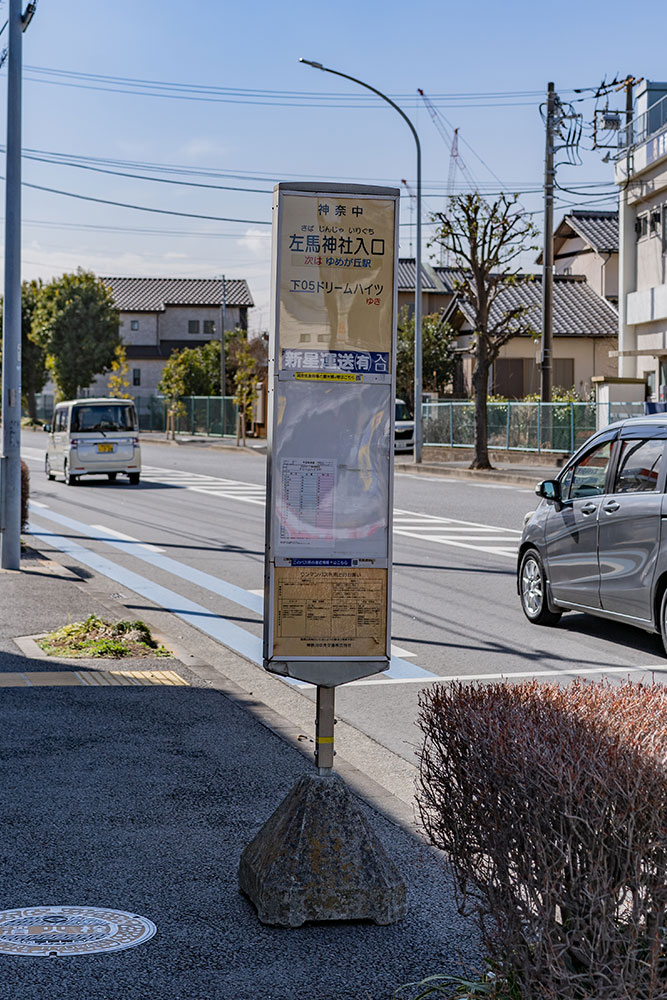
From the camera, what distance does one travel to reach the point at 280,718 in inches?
288

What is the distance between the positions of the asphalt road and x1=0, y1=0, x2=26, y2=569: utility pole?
1365mm

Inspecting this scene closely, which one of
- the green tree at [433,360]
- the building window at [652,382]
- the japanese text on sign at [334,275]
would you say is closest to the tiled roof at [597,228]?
the green tree at [433,360]

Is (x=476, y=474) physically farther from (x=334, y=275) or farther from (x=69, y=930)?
(x=69, y=930)

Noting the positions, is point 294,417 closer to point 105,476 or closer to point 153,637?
point 153,637

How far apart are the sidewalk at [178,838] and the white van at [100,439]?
21.4 meters

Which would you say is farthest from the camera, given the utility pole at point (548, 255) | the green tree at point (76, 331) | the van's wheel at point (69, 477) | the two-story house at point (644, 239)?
the green tree at point (76, 331)

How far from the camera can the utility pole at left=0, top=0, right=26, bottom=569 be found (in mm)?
12859

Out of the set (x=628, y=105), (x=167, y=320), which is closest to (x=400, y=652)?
(x=628, y=105)

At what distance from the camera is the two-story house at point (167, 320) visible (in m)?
89.8

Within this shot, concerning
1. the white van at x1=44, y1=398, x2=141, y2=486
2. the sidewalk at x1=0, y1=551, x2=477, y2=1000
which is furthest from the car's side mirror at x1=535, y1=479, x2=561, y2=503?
the white van at x1=44, y1=398, x2=141, y2=486

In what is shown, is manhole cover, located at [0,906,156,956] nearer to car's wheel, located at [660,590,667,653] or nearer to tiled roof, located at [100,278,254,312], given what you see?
car's wheel, located at [660,590,667,653]

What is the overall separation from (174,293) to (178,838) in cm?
8878

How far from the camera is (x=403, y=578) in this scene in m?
13.8

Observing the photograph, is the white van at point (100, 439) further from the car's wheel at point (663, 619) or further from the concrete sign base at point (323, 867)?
the concrete sign base at point (323, 867)
